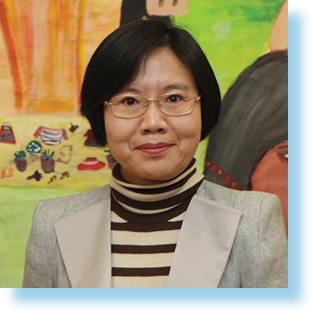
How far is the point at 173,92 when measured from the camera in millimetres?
917

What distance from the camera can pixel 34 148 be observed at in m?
1.31

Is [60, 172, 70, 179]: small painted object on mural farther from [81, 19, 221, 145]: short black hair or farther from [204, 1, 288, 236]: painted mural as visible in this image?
[204, 1, 288, 236]: painted mural

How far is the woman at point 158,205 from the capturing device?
0.92 meters

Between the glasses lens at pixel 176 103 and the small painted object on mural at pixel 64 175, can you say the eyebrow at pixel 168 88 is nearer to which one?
the glasses lens at pixel 176 103

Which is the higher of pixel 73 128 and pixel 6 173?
pixel 73 128

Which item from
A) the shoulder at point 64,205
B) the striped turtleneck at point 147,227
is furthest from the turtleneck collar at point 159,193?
the shoulder at point 64,205

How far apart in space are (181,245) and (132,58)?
490 millimetres

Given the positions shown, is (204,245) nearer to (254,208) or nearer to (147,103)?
(254,208)

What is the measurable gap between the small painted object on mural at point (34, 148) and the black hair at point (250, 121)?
607mm

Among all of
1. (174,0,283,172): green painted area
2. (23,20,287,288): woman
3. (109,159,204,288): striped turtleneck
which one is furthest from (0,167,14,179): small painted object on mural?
(174,0,283,172): green painted area

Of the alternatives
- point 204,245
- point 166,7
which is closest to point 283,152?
point 204,245

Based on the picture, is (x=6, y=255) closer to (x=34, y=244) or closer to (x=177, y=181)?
(x=34, y=244)

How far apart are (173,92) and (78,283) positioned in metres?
0.56

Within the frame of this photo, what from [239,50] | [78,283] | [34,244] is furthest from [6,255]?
[239,50]
